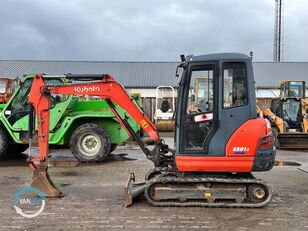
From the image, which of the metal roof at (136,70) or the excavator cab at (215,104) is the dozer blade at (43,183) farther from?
the metal roof at (136,70)

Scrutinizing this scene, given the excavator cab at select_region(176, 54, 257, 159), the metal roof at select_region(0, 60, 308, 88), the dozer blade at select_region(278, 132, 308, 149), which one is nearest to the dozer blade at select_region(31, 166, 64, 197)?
the excavator cab at select_region(176, 54, 257, 159)

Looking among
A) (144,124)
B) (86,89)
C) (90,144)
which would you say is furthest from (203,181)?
(90,144)

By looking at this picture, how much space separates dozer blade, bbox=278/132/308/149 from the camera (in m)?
16.2

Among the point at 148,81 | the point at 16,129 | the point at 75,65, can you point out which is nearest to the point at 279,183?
the point at 16,129

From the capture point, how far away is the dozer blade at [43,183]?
7.36 metres

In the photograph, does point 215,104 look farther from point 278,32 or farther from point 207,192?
point 278,32

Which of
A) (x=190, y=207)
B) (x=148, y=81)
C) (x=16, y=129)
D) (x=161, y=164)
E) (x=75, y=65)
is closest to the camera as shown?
(x=190, y=207)

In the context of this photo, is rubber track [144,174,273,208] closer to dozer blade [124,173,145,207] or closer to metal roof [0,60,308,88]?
dozer blade [124,173,145,207]

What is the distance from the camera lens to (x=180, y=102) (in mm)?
6918

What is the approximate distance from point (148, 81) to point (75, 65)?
28.1 ft

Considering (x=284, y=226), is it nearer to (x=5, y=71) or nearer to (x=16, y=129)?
(x=16, y=129)

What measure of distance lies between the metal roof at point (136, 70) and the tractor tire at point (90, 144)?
98.0 feet
